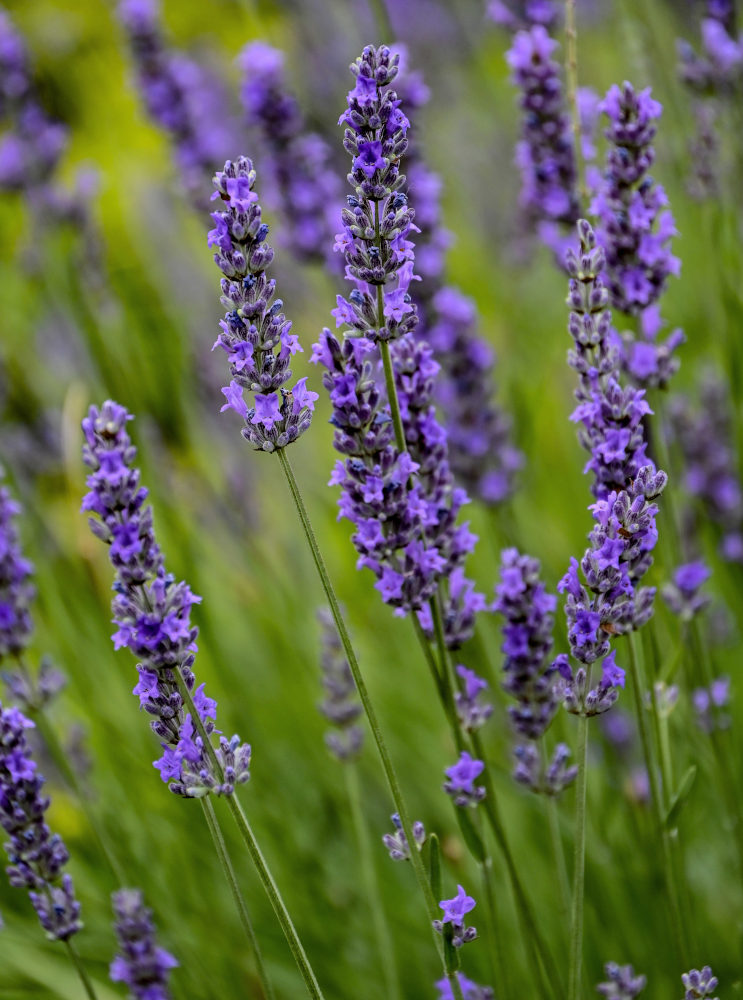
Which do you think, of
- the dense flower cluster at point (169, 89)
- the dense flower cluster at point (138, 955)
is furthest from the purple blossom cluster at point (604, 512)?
the dense flower cluster at point (169, 89)

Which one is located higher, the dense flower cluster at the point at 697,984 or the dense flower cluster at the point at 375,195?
the dense flower cluster at the point at 375,195

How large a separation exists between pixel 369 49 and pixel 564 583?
2.09ft

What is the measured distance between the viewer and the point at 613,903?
204 centimetres

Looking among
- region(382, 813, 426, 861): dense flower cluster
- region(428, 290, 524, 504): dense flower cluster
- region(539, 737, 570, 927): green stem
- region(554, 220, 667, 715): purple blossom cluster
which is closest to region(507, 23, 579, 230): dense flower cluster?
region(428, 290, 524, 504): dense flower cluster

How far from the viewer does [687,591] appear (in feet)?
6.02

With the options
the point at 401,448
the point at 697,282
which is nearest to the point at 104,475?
the point at 401,448

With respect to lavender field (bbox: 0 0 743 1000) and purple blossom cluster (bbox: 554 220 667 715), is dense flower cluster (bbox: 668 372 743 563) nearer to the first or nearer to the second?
lavender field (bbox: 0 0 743 1000)

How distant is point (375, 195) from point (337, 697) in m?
0.99

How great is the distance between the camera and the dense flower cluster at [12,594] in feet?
5.24

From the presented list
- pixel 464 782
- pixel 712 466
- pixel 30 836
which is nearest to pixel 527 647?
pixel 464 782

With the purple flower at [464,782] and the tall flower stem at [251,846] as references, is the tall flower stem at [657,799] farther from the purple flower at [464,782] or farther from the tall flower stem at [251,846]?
the tall flower stem at [251,846]

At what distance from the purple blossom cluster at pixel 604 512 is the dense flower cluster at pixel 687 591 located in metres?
0.52

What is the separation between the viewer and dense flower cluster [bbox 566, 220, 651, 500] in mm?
1252

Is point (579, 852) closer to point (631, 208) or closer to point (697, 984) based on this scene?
point (697, 984)
